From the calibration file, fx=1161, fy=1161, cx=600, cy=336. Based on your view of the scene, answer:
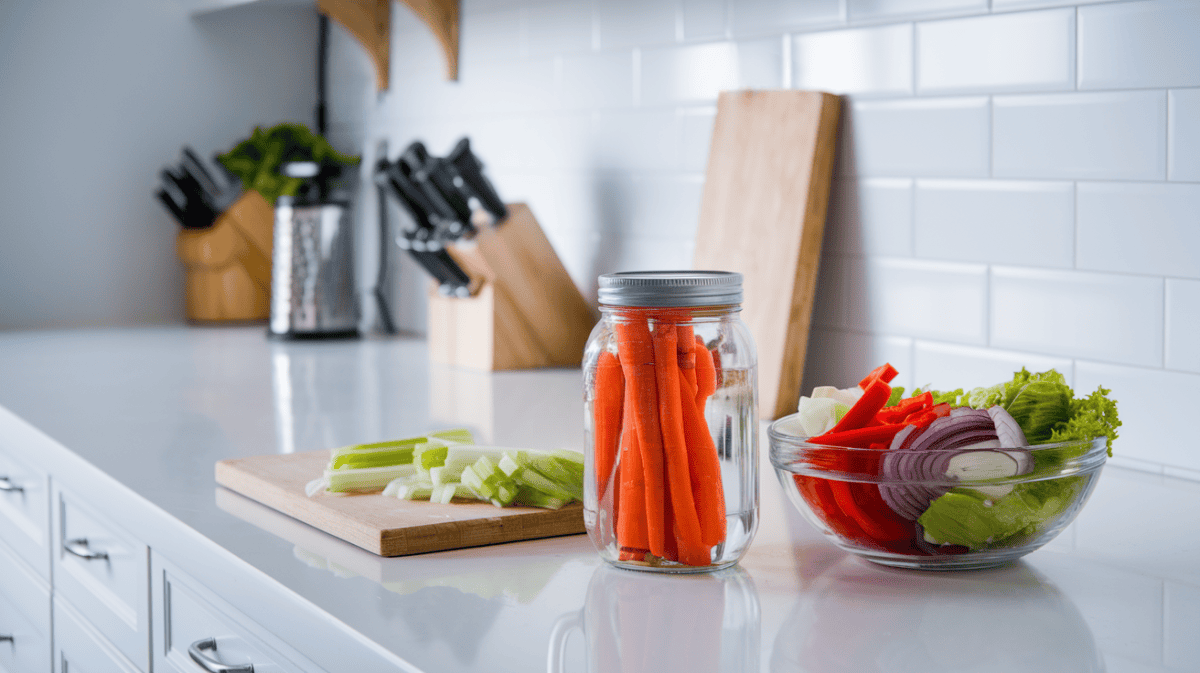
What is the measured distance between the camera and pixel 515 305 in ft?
6.21

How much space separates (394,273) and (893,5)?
4.66 feet

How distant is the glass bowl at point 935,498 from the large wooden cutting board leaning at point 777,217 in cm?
63

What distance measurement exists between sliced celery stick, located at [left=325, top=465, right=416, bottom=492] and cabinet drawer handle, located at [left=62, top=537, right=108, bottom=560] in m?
0.34

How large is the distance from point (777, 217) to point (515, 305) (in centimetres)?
57

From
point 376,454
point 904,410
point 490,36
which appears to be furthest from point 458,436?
point 490,36

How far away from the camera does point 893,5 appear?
4.47 feet

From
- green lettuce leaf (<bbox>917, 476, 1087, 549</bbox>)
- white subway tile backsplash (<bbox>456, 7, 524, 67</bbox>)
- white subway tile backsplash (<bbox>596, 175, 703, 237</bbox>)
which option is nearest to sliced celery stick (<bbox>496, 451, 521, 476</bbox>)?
green lettuce leaf (<bbox>917, 476, 1087, 549</bbox>)

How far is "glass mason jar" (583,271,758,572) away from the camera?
0.76 metres

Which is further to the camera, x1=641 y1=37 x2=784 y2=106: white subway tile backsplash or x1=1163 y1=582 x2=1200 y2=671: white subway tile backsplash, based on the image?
x1=641 y1=37 x2=784 y2=106: white subway tile backsplash

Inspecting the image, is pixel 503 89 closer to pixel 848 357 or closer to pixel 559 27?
pixel 559 27

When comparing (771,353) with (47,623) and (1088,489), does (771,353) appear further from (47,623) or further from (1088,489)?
(47,623)

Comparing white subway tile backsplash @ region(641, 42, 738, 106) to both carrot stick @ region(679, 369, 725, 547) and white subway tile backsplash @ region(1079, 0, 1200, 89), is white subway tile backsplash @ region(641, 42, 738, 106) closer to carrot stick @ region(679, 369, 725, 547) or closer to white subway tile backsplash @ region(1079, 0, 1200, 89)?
white subway tile backsplash @ region(1079, 0, 1200, 89)

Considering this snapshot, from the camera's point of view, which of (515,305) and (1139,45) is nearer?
(1139,45)

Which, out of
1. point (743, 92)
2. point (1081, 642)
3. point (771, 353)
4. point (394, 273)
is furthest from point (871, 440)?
point (394, 273)
